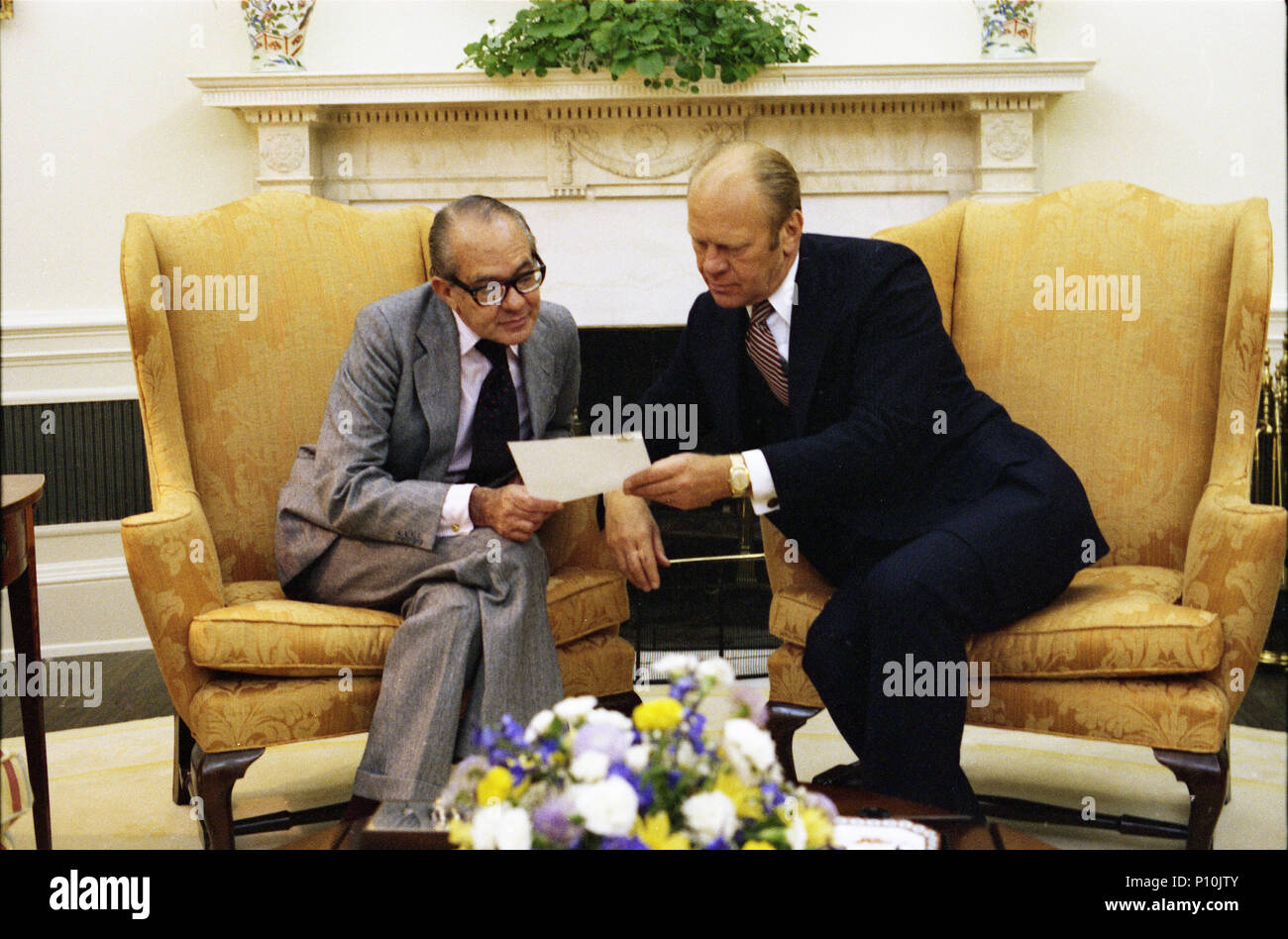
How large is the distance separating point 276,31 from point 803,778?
2.80 metres

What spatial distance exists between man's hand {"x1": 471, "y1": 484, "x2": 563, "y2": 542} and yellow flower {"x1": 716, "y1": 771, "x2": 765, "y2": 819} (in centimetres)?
109

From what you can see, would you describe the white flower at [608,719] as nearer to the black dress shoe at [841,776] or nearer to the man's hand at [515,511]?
the man's hand at [515,511]

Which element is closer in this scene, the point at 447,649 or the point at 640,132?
the point at 447,649

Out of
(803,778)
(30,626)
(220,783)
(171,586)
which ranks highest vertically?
(171,586)

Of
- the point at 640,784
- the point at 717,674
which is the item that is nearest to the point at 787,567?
the point at 717,674

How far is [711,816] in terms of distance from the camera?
0.96 metres

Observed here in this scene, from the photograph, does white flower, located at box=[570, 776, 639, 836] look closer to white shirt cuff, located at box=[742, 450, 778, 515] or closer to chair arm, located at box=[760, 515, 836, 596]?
white shirt cuff, located at box=[742, 450, 778, 515]

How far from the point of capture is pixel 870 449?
82.4 inches

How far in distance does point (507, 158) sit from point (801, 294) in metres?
2.05

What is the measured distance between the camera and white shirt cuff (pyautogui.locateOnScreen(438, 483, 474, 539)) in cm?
212

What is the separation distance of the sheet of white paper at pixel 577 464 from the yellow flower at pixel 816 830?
3.24 ft

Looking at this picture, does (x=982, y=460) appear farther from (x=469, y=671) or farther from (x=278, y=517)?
(x=278, y=517)

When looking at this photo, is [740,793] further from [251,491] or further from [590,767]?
[251,491]
